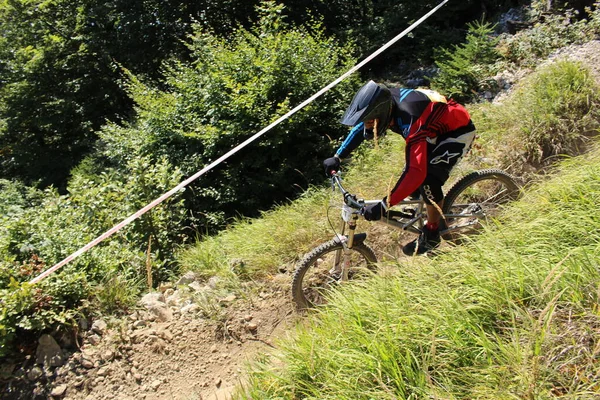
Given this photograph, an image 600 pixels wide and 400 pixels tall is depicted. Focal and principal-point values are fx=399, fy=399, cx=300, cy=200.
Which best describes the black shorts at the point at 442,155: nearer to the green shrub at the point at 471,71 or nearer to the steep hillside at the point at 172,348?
the steep hillside at the point at 172,348

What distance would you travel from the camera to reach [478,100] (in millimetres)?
6961

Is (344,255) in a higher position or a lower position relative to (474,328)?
lower

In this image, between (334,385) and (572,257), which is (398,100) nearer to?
(572,257)

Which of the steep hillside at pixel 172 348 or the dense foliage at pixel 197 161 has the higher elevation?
the dense foliage at pixel 197 161

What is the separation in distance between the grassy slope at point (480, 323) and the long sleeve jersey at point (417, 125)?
0.60 m

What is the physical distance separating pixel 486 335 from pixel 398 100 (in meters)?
1.94

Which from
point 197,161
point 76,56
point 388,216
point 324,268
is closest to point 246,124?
point 197,161

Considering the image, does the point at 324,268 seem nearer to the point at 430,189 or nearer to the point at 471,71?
the point at 430,189

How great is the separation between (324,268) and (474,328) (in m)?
1.91

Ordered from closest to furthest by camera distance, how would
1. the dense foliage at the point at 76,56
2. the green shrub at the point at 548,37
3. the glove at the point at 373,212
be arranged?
the glove at the point at 373,212 < the green shrub at the point at 548,37 < the dense foliage at the point at 76,56

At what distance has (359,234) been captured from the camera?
343 cm

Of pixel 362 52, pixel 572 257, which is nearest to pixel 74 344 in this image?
pixel 572 257

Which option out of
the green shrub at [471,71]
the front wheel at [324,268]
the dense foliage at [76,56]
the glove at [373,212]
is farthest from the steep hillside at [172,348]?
the dense foliage at [76,56]

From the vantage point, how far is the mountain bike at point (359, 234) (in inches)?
136
